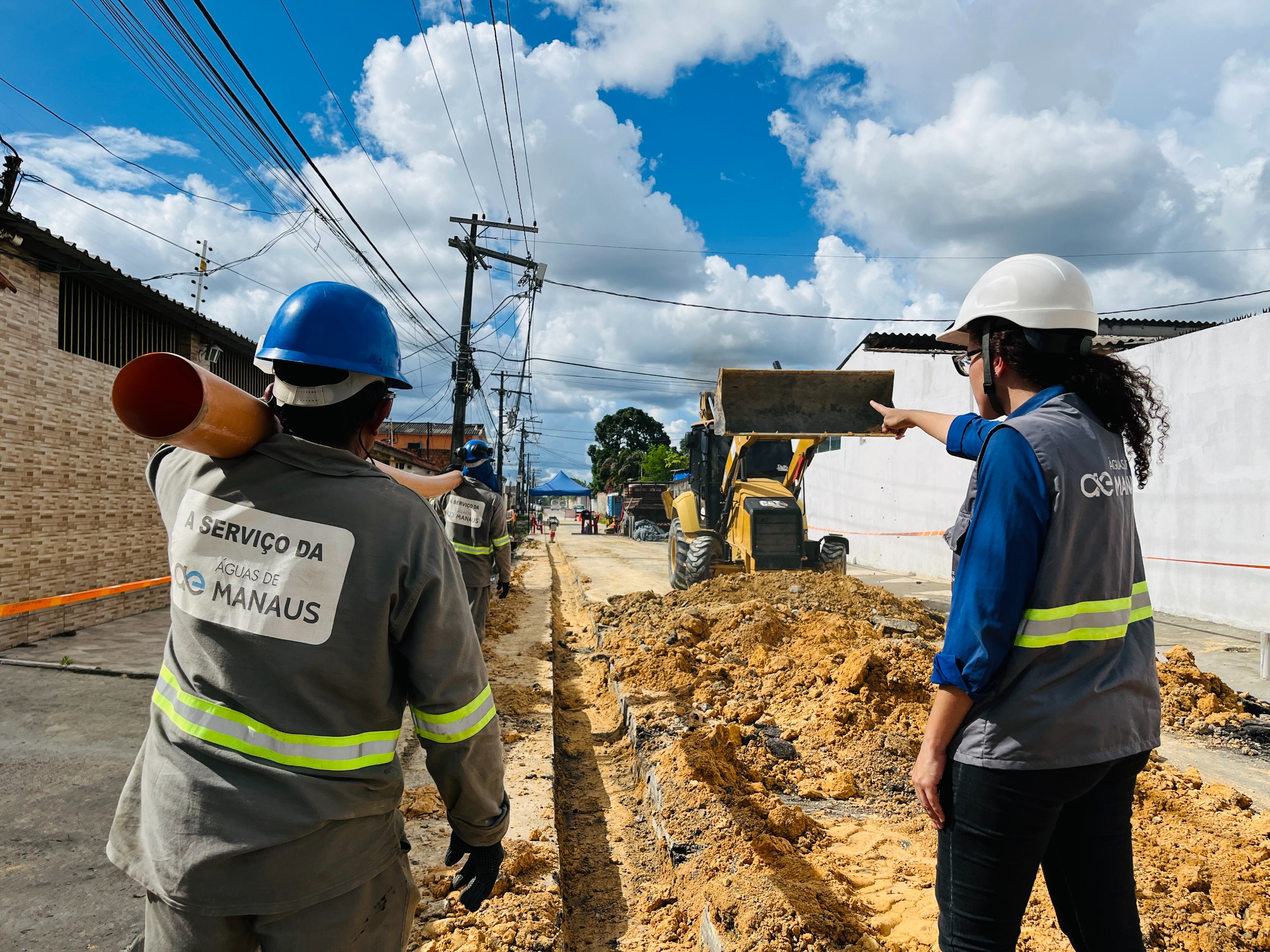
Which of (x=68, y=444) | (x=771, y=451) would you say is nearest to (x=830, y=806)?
(x=68, y=444)

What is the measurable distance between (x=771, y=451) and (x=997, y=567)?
37.9 ft

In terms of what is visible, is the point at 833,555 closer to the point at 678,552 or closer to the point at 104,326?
the point at 678,552

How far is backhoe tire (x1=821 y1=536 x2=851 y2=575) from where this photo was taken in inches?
480

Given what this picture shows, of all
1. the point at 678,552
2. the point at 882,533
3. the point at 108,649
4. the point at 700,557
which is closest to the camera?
the point at 108,649

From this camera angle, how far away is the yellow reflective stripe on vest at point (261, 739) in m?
1.41

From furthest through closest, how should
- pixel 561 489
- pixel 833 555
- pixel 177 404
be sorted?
pixel 561 489, pixel 833 555, pixel 177 404

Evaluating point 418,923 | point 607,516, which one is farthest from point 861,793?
point 607,516

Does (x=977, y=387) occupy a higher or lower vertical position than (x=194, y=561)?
higher

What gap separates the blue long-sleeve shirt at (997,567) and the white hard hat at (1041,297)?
0.36 metres

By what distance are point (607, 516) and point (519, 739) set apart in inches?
1742

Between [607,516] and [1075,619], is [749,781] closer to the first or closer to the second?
[1075,619]

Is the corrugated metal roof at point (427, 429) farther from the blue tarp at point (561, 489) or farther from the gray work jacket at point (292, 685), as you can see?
the gray work jacket at point (292, 685)

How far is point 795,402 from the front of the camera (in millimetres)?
11344

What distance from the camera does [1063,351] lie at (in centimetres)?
183
